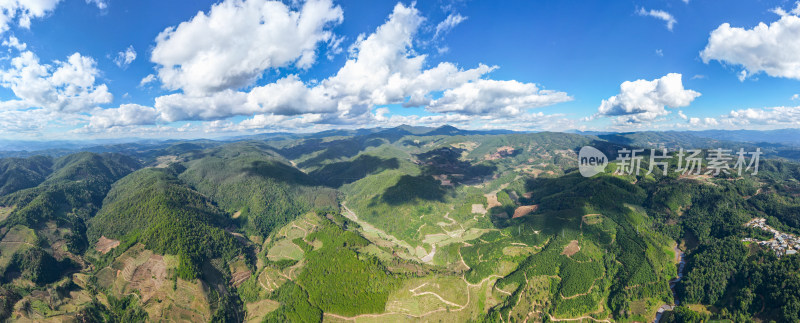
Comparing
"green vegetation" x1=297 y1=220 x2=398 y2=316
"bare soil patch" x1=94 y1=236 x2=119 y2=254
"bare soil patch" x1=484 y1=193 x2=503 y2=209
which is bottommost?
"green vegetation" x1=297 y1=220 x2=398 y2=316

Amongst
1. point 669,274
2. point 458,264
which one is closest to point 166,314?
point 458,264

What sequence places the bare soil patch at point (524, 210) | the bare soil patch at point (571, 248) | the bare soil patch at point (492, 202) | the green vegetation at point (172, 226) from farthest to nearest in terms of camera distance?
the bare soil patch at point (492, 202) < the bare soil patch at point (524, 210) < the green vegetation at point (172, 226) < the bare soil patch at point (571, 248)

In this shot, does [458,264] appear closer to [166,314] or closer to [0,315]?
[166,314]

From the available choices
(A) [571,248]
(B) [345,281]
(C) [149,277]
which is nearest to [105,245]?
(C) [149,277]

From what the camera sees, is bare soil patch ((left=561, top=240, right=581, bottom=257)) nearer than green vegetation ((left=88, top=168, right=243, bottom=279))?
Yes

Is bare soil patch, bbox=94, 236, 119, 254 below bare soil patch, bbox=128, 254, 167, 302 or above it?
above

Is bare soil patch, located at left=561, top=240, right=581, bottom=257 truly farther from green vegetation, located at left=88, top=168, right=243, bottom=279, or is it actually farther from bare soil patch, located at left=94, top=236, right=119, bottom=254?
bare soil patch, located at left=94, top=236, right=119, bottom=254

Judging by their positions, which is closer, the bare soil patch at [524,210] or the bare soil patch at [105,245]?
the bare soil patch at [105,245]

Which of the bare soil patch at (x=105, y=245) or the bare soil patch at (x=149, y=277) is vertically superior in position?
the bare soil patch at (x=105, y=245)

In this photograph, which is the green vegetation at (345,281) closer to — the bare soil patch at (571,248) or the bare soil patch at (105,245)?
the bare soil patch at (571,248)

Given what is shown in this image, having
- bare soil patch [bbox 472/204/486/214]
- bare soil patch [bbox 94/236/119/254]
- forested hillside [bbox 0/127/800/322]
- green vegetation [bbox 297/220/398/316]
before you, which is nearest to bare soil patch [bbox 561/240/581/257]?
forested hillside [bbox 0/127/800/322]

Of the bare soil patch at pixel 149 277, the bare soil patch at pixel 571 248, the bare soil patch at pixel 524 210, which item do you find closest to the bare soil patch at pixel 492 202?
the bare soil patch at pixel 524 210

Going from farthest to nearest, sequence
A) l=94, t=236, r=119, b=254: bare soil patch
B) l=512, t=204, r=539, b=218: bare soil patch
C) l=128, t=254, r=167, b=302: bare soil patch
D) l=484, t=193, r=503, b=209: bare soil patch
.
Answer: l=484, t=193, r=503, b=209: bare soil patch, l=512, t=204, r=539, b=218: bare soil patch, l=94, t=236, r=119, b=254: bare soil patch, l=128, t=254, r=167, b=302: bare soil patch
